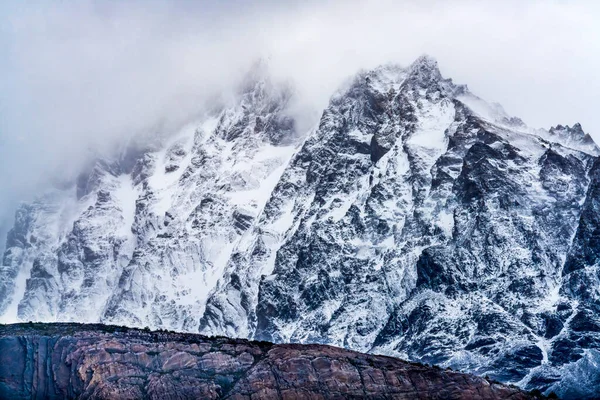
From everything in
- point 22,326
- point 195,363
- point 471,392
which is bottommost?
point 22,326

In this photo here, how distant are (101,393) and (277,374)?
2203cm

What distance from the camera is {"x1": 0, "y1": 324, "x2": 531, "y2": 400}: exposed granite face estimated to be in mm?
127500

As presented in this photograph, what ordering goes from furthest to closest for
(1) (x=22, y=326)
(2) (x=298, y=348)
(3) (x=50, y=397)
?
(1) (x=22, y=326) → (2) (x=298, y=348) → (3) (x=50, y=397)

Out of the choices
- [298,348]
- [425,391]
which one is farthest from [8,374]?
[425,391]

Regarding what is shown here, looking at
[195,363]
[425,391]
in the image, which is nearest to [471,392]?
[425,391]

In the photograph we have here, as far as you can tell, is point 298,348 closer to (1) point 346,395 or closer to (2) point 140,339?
(1) point 346,395

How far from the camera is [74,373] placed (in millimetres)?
128625

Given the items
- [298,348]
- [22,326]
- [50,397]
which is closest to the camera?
[50,397]

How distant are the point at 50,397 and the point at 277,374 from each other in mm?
28220

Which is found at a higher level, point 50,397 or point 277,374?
point 277,374

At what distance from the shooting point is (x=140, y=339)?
13550 centimetres

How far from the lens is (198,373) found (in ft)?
430

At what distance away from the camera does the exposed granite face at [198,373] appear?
12750cm

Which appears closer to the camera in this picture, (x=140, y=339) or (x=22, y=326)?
(x=140, y=339)
